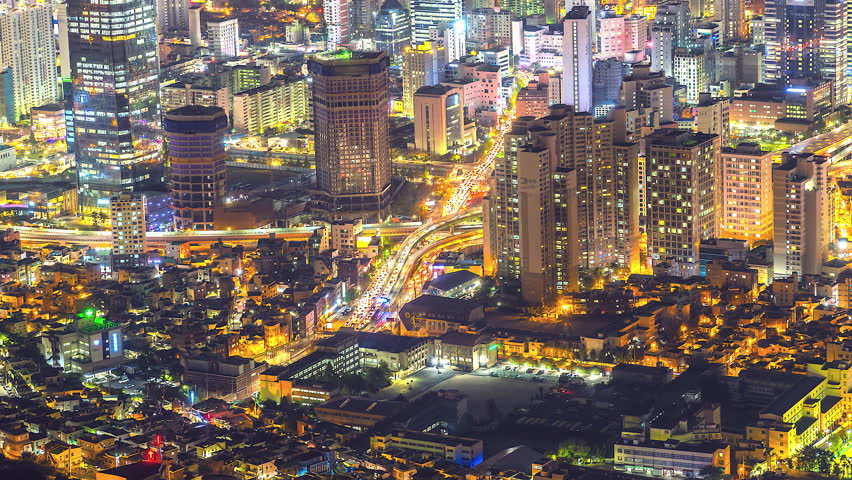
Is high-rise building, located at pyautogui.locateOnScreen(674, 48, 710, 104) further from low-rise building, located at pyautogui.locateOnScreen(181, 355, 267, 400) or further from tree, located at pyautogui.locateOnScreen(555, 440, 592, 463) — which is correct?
tree, located at pyautogui.locateOnScreen(555, 440, 592, 463)

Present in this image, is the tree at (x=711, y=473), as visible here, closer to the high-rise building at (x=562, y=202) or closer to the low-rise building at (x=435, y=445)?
the low-rise building at (x=435, y=445)

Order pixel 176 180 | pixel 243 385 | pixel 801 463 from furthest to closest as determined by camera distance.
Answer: pixel 176 180 < pixel 243 385 < pixel 801 463

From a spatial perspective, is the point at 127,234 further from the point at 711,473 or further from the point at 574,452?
the point at 711,473

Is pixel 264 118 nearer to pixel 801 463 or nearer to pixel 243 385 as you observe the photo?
pixel 243 385

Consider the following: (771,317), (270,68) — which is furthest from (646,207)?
(270,68)

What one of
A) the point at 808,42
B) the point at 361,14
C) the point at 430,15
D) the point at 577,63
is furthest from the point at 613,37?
the point at 361,14

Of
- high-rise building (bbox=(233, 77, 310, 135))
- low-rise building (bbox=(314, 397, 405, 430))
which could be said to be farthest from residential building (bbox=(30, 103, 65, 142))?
low-rise building (bbox=(314, 397, 405, 430))

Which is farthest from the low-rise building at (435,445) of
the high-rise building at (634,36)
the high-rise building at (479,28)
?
the high-rise building at (479,28)

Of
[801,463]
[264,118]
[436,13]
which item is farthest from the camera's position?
[436,13]
